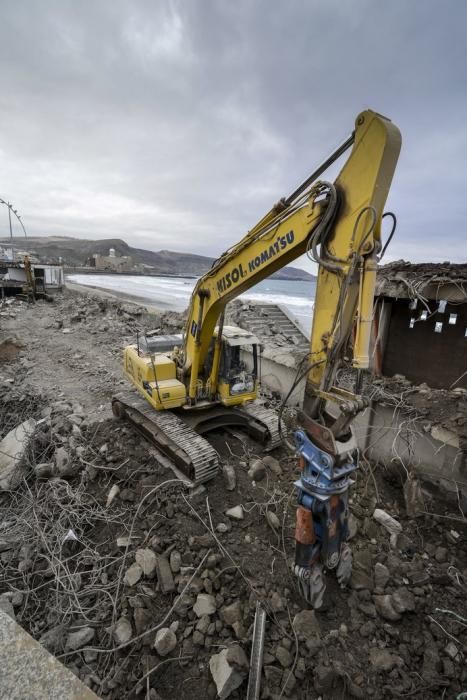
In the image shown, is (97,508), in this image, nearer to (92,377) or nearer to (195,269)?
(92,377)

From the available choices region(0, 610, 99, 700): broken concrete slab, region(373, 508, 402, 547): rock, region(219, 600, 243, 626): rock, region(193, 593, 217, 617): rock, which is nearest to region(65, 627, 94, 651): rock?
region(193, 593, 217, 617): rock

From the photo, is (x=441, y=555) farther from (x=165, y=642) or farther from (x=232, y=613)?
(x=165, y=642)

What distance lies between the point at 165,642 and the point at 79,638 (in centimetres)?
88

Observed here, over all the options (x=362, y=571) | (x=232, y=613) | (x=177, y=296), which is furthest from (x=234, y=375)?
(x=177, y=296)

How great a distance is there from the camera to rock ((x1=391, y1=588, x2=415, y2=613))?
3346mm

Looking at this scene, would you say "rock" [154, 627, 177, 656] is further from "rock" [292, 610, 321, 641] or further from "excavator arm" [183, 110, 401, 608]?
"excavator arm" [183, 110, 401, 608]

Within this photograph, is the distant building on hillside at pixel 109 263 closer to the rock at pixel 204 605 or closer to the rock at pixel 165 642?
the rock at pixel 204 605

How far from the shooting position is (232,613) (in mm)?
3193

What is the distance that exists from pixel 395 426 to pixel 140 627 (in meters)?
4.66

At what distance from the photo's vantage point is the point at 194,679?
2.84 m

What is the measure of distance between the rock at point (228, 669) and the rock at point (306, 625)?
0.53m

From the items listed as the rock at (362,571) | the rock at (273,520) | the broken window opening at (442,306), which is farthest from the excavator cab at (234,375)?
the broken window opening at (442,306)

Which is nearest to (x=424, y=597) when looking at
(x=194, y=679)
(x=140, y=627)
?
(x=194, y=679)

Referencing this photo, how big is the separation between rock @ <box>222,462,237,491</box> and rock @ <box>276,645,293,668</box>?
6.38ft
